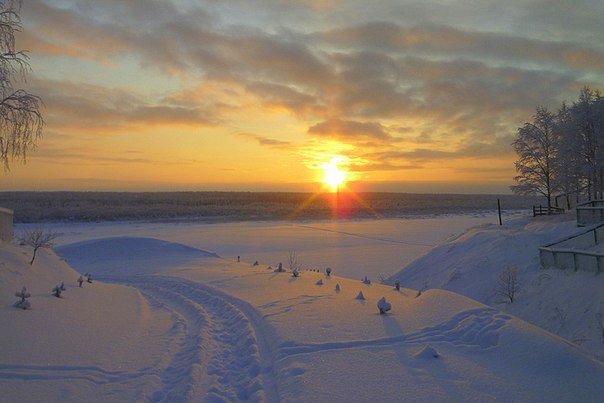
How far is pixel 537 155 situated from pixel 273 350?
3932cm

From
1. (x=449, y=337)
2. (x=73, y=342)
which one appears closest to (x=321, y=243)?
(x=449, y=337)

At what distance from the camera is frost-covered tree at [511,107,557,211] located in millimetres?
39156

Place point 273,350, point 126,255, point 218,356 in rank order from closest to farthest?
point 218,356, point 273,350, point 126,255

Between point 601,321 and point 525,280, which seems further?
point 525,280

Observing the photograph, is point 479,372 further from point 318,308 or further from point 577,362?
point 318,308

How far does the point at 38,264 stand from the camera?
1106 cm

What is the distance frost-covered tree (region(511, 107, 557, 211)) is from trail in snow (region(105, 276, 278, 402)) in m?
36.0

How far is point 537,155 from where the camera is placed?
39531 millimetres

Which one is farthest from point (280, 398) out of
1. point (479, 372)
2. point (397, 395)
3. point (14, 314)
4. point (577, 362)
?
point (14, 314)

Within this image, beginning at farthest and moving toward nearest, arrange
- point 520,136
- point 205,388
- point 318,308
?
point 520,136
point 318,308
point 205,388

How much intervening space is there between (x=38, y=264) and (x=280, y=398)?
855cm

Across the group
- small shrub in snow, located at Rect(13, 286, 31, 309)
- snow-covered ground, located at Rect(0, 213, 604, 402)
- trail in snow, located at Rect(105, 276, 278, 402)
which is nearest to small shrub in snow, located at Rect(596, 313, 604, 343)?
snow-covered ground, located at Rect(0, 213, 604, 402)

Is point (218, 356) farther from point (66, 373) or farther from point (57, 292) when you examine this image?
point (57, 292)

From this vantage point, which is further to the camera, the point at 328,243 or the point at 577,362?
the point at 328,243
